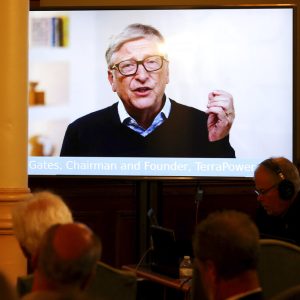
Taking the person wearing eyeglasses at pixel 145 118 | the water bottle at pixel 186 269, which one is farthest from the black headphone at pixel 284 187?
the person wearing eyeglasses at pixel 145 118

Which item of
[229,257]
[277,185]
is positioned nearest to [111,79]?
[277,185]

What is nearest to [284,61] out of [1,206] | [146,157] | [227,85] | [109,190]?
[227,85]

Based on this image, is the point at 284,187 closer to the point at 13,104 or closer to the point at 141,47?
the point at 13,104

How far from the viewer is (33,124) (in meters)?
5.79

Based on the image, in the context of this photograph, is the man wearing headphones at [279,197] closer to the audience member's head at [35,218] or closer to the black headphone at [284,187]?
the black headphone at [284,187]

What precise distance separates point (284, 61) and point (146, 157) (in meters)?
1.35

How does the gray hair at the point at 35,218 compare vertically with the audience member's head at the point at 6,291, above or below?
above

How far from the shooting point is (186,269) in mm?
4293

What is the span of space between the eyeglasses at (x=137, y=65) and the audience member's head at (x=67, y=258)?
4009 millimetres

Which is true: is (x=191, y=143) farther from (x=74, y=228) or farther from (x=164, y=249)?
(x=74, y=228)

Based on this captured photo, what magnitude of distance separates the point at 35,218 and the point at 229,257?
75 centimetres

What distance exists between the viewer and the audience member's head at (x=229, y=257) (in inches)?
76.8

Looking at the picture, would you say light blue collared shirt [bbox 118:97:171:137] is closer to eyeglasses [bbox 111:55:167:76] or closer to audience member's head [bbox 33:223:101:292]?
eyeglasses [bbox 111:55:167:76]

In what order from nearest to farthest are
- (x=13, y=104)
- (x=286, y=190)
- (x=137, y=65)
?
(x=286, y=190)
(x=13, y=104)
(x=137, y=65)
